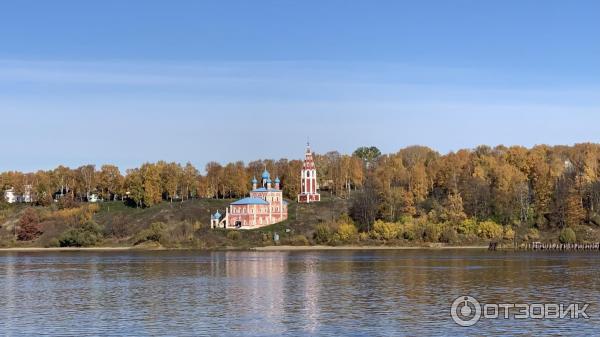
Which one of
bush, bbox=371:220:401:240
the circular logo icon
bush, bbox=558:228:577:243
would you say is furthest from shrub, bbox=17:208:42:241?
the circular logo icon

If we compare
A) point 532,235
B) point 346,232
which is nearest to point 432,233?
point 346,232

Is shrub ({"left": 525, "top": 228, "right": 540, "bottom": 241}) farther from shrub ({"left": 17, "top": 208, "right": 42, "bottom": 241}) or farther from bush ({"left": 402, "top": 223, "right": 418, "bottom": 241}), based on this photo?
shrub ({"left": 17, "top": 208, "right": 42, "bottom": 241})

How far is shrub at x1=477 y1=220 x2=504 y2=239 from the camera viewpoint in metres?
159

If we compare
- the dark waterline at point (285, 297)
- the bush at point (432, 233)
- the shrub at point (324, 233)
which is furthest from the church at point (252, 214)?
the dark waterline at point (285, 297)

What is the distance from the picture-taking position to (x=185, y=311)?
5681 centimetres

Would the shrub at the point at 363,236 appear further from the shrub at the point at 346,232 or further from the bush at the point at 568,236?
the bush at the point at 568,236

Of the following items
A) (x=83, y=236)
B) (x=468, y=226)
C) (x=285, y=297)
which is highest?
(x=83, y=236)

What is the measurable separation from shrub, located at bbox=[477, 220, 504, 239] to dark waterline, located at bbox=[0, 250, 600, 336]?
2050 inches

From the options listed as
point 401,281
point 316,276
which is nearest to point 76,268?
point 316,276

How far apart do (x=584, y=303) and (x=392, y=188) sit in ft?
382

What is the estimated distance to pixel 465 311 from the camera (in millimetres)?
54219

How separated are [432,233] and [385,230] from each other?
9327mm

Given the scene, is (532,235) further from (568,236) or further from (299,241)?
(299,241)

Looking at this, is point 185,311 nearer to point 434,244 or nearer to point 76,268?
point 76,268
